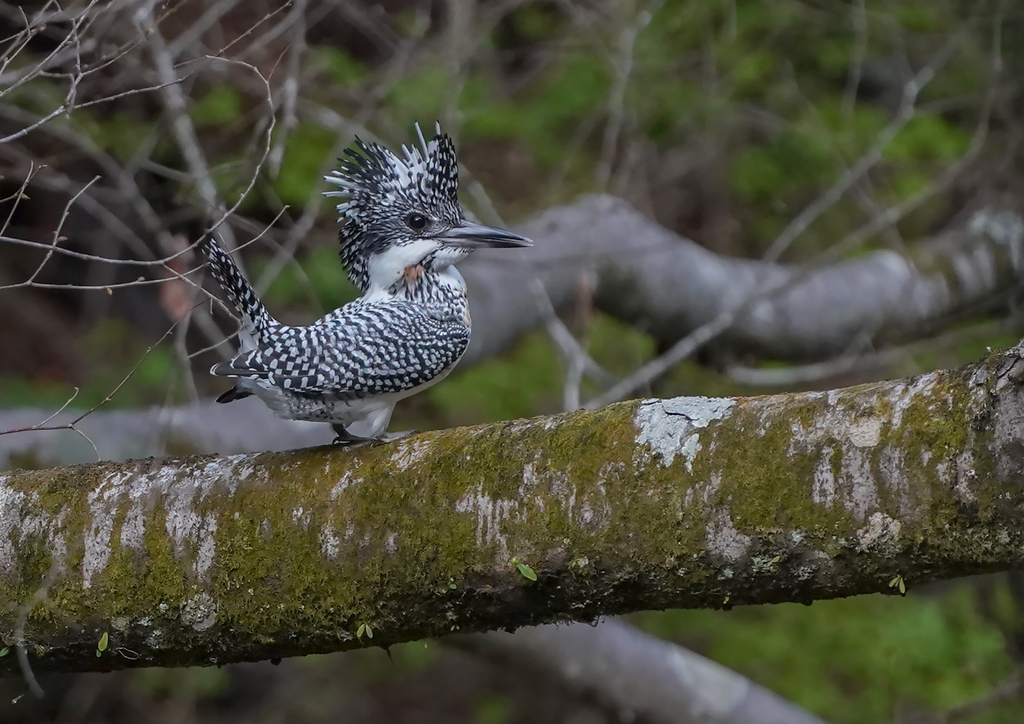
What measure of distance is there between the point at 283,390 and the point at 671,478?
1.21 m

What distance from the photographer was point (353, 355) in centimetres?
283

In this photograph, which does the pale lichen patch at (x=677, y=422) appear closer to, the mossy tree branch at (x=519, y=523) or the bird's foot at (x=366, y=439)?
the mossy tree branch at (x=519, y=523)

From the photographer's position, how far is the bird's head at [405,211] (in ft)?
11.0

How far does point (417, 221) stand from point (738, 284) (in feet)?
10.2

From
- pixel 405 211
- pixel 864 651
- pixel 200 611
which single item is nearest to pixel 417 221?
pixel 405 211

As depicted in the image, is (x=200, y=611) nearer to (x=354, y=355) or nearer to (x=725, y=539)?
(x=354, y=355)

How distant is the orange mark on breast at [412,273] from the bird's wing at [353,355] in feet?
1.08

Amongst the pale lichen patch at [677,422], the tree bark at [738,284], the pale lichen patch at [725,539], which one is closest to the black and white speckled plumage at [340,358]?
the pale lichen patch at [677,422]

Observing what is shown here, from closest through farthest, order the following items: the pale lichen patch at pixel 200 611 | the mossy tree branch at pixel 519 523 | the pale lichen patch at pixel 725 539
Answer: the mossy tree branch at pixel 519 523, the pale lichen patch at pixel 725 539, the pale lichen patch at pixel 200 611

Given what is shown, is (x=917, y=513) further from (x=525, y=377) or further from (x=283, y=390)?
(x=525, y=377)

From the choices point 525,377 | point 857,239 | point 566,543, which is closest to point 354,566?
point 566,543

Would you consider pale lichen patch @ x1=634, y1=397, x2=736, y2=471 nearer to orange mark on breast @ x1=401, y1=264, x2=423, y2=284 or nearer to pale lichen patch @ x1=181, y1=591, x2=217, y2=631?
pale lichen patch @ x1=181, y1=591, x2=217, y2=631

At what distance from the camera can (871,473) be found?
1.85m

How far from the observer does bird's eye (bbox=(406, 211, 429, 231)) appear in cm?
338
